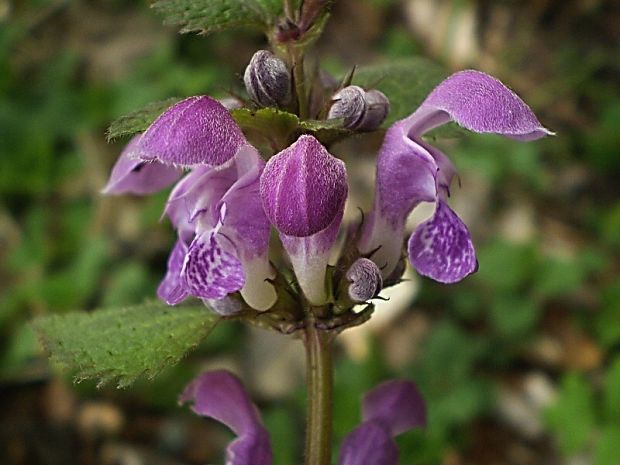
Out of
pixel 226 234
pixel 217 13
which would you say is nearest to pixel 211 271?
pixel 226 234

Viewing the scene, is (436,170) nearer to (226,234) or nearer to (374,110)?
(374,110)

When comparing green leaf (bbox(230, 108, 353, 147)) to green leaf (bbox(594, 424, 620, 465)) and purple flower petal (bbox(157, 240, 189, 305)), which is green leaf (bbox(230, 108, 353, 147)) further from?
green leaf (bbox(594, 424, 620, 465))

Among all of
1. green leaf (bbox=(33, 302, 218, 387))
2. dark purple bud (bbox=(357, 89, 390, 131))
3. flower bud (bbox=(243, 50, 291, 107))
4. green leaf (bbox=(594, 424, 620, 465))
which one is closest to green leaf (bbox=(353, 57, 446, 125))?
dark purple bud (bbox=(357, 89, 390, 131))

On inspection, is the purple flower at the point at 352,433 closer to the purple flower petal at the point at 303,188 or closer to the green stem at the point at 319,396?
the green stem at the point at 319,396

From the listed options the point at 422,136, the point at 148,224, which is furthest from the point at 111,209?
the point at 422,136

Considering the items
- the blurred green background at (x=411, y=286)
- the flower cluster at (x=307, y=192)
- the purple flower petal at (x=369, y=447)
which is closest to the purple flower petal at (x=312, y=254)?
the flower cluster at (x=307, y=192)

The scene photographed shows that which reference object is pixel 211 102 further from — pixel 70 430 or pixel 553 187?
pixel 553 187

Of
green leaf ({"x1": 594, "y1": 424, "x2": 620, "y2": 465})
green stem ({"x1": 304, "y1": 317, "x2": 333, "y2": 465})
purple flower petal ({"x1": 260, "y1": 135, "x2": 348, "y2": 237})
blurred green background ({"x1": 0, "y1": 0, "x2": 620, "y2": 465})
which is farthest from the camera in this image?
blurred green background ({"x1": 0, "y1": 0, "x2": 620, "y2": 465})
